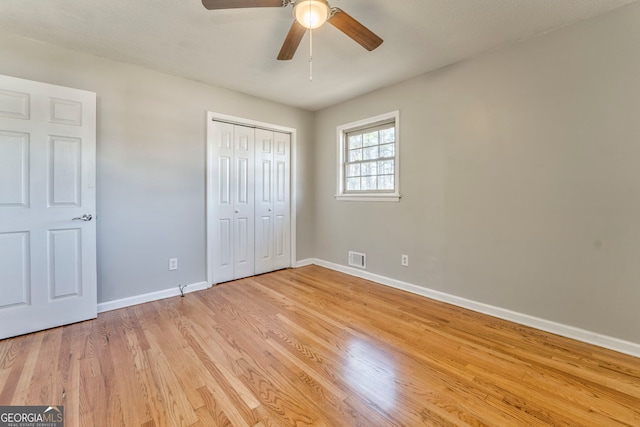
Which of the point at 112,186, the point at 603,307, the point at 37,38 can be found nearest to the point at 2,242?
the point at 112,186

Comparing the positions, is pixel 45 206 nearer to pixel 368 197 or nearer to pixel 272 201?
pixel 272 201

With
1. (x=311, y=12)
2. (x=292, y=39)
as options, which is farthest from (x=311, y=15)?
(x=292, y=39)

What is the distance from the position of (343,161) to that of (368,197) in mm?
757

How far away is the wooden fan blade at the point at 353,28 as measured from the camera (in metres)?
1.64

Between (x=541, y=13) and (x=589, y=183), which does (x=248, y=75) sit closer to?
(x=541, y=13)

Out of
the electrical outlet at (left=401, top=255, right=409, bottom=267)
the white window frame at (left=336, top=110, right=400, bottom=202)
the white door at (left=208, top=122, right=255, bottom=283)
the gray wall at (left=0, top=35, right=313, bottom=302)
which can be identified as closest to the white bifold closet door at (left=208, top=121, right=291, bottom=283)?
the white door at (left=208, top=122, right=255, bottom=283)

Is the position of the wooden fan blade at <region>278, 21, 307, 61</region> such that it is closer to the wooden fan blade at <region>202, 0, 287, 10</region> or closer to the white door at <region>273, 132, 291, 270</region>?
the wooden fan blade at <region>202, 0, 287, 10</region>

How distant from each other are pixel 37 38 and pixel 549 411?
4.53 m

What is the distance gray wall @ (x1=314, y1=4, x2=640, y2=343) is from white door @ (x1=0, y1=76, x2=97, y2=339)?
320cm

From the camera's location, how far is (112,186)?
268cm

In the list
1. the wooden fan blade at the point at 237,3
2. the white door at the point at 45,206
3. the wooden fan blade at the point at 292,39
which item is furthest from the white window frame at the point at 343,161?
the white door at the point at 45,206

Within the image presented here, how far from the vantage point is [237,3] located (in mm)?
1527

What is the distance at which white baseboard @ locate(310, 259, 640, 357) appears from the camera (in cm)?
197

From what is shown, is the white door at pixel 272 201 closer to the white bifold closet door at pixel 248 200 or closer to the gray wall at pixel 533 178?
the white bifold closet door at pixel 248 200
